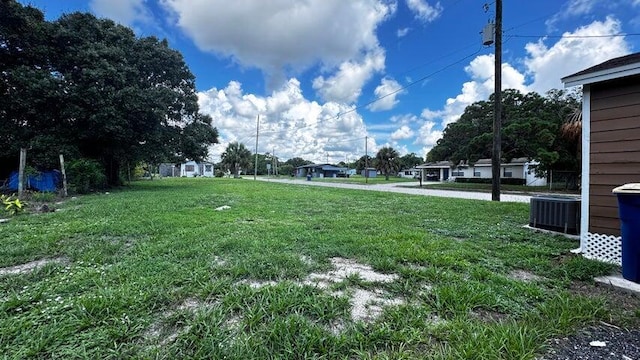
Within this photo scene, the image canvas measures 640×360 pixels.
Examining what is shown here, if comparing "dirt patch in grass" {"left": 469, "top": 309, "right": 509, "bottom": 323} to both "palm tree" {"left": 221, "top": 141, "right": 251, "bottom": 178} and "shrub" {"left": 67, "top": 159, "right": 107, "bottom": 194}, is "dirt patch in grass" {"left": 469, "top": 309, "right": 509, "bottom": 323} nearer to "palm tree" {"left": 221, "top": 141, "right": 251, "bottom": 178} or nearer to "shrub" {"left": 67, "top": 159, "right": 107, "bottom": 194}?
"shrub" {"left": 67, "top": 159, "right": 107, "bottom": 194}

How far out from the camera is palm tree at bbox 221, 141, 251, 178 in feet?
195

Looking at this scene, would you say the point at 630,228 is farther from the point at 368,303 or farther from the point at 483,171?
the point at 483,171

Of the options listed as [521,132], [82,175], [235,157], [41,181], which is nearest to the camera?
[41,181]

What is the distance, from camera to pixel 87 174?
12398mm

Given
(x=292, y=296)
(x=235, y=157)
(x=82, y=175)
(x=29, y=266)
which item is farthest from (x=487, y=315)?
(x=235, y=157)

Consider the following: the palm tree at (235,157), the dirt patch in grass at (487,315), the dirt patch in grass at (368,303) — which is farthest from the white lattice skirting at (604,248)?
the palm tree at (235,157)

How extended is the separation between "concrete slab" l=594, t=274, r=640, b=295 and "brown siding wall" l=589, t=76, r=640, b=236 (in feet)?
2.96

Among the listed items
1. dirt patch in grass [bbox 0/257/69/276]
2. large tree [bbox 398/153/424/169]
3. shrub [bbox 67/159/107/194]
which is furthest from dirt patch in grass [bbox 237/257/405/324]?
large tree [bbox 398/153/424/169]

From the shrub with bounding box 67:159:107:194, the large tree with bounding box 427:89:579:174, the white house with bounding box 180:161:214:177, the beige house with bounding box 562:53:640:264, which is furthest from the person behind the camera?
the white house with bounding box 180:161:214:177

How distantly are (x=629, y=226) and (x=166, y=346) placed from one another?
163 inches

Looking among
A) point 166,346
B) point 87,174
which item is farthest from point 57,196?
point 166,346

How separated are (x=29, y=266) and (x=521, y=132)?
22.9m

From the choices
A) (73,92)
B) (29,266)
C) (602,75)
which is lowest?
(29,266)

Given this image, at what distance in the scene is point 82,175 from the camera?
12211mm
